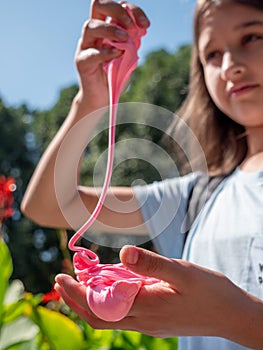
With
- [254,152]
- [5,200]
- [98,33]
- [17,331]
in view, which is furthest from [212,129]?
[5,200]

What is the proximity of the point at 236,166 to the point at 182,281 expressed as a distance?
0.43m

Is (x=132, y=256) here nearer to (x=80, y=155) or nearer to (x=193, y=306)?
(x=193, y=306)

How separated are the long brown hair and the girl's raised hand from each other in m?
0.21

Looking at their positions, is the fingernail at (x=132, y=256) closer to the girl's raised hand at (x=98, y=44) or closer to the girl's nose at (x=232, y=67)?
the girl's raised hand at (x=98, y=44)

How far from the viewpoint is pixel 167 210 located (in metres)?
0.84

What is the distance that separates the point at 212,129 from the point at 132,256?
0.53 metres

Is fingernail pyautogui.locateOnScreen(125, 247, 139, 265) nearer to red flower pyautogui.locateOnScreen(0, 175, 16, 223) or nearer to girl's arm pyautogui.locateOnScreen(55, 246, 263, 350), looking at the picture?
girl's arm pyautogui.locateOnScreen(55, 246, 263, 350)

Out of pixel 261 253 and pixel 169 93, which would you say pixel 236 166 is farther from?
pixel 169 93

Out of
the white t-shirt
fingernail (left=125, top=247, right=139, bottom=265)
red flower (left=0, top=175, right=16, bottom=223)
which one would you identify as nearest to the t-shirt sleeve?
the white t-shirt

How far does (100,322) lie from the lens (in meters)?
0.50

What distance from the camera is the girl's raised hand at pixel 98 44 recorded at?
60cm

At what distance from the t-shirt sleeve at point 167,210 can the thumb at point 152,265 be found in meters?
0.32

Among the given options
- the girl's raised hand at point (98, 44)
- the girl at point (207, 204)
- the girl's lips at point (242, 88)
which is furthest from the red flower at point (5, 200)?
the girl's lips at point (242, 88)

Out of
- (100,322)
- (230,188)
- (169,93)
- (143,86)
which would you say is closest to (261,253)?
(230,188)
